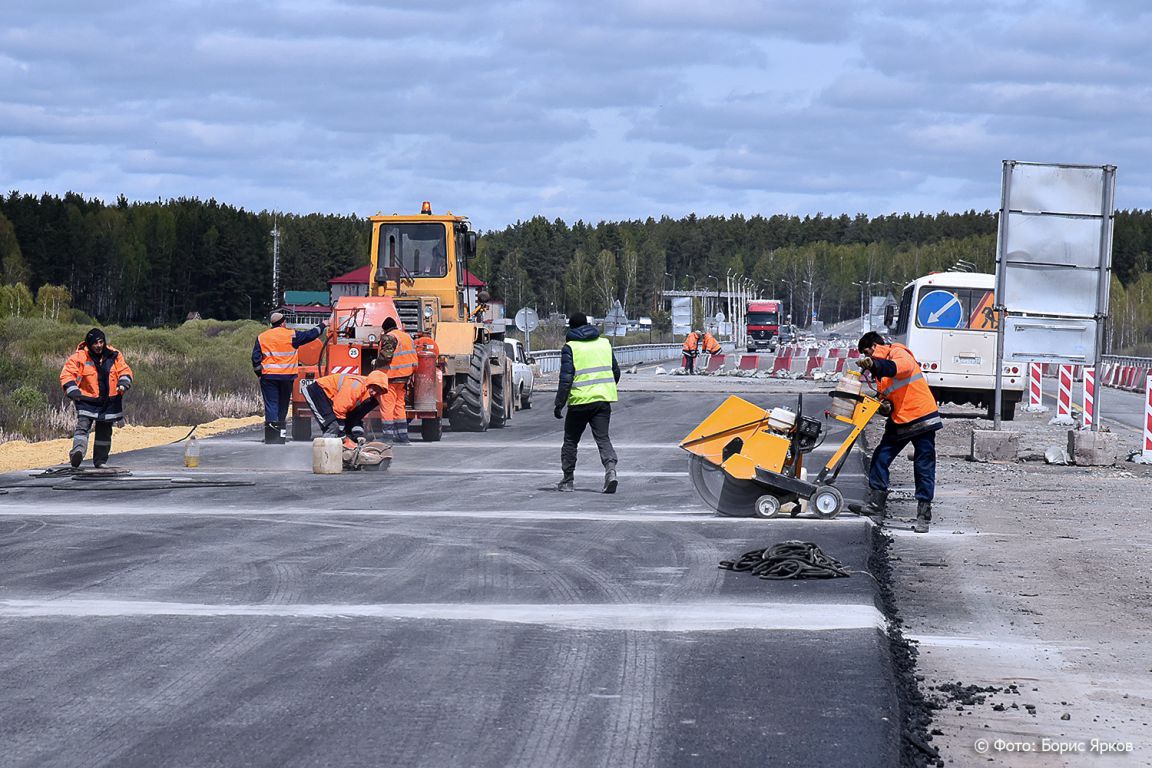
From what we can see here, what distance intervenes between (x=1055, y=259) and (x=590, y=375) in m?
7.92

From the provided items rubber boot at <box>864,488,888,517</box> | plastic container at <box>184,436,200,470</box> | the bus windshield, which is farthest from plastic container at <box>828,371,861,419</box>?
the bus windshield

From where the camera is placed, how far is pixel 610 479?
15078mm

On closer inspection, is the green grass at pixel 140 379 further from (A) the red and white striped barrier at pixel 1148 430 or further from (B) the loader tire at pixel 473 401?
(A) the red and white striped barrier at pixel 1148 430

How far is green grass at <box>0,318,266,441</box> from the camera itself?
83.8ft

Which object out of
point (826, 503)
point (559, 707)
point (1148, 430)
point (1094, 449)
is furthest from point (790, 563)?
point (1148, 430)

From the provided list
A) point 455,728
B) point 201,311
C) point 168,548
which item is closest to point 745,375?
point 168,548

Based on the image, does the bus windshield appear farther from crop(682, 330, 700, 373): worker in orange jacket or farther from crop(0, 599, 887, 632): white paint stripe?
crop(0, 599, 887, 632): white paint stripe

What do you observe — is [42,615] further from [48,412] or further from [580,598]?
[48,412]

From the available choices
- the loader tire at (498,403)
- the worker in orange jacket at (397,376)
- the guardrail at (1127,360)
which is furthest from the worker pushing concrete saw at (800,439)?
the guardrail at (1127,360)

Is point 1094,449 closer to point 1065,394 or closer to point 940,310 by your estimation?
point 1065,394

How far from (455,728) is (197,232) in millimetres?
142306

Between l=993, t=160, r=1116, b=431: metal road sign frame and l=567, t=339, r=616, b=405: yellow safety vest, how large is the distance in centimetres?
703

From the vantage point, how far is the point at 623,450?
819 inches

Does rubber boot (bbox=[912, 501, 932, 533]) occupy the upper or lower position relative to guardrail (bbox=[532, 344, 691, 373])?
upper
